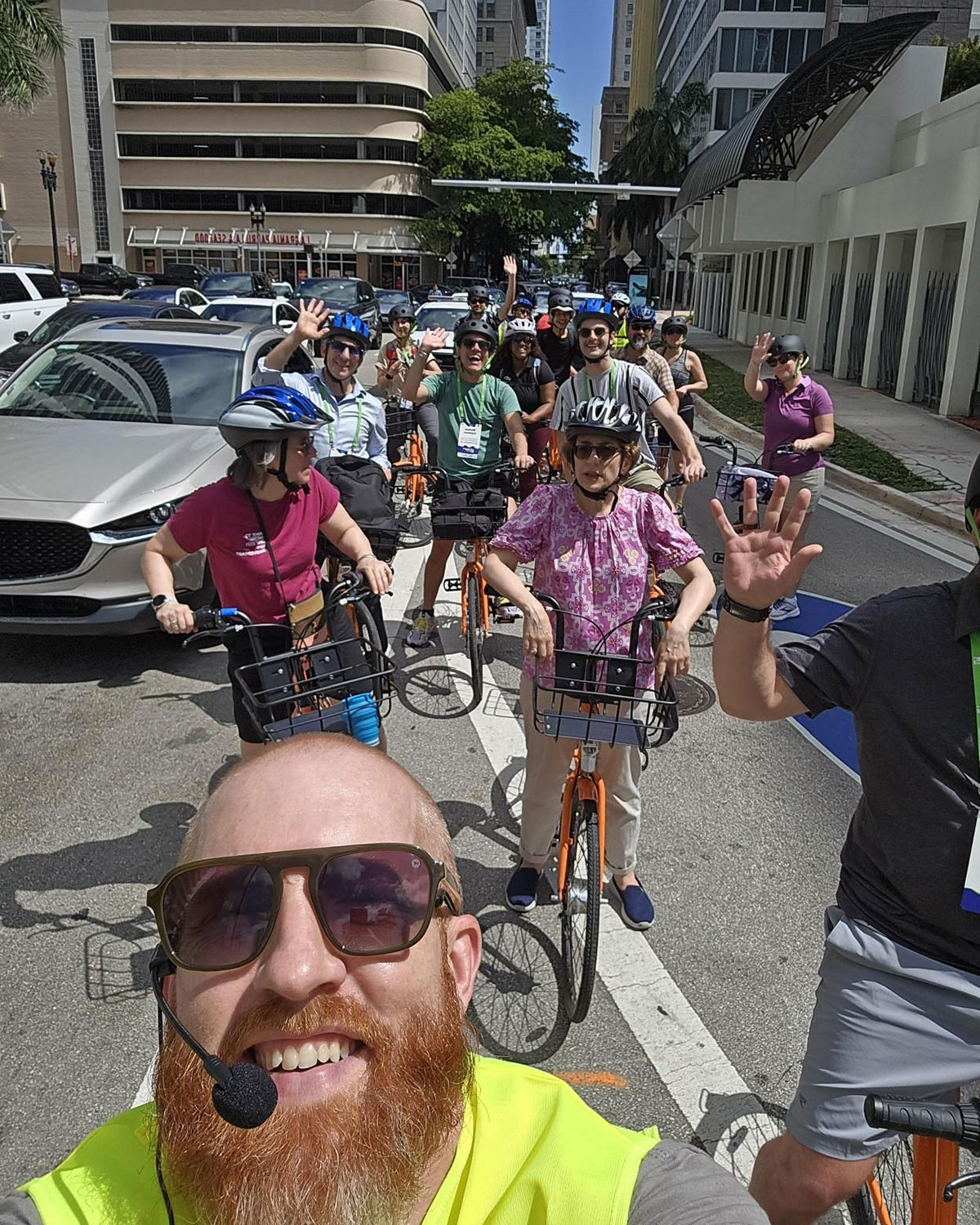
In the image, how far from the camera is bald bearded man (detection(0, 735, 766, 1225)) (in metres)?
1.39

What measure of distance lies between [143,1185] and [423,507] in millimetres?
10746

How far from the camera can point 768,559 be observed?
95.1 inches

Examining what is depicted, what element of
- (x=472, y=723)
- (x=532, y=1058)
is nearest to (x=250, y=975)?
(x=532, y=1058)

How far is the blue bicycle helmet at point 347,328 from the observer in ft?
21.1

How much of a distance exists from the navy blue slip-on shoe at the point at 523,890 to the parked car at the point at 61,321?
10.1 meters

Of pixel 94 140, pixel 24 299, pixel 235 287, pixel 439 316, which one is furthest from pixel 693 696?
pixel 94 140

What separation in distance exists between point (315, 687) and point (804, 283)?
3121 centimetres

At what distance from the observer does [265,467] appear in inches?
161

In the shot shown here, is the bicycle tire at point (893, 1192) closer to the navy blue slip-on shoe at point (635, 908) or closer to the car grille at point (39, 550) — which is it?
the navy blue slip-on shoe at point (635, 908)

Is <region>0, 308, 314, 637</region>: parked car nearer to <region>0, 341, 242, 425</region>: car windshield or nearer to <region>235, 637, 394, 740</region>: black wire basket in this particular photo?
<region>0, 341, 242, 425</region>: car windshield

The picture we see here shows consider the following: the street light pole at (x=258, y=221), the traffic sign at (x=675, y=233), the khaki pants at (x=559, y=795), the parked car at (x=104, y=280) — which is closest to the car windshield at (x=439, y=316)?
the traffic sign at (x=675, y=233)

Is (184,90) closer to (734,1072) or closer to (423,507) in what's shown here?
(423,507)

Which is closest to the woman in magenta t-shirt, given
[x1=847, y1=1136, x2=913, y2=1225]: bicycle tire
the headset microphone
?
[x1=847, y1=1136, x2=913, y2=1225]: bicycle tire

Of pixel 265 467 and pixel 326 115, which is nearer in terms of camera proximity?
pixel 265 467
